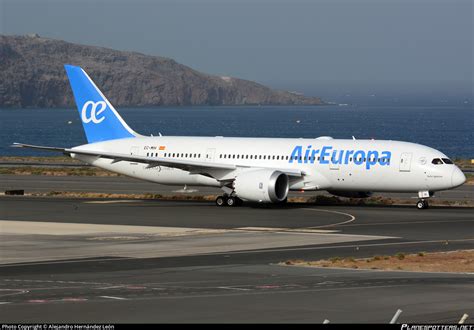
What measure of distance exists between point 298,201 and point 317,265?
32.9 meters

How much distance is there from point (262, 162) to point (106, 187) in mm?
19470

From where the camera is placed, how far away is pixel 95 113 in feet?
235

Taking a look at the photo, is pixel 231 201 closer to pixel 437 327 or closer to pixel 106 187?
pixel 106 187

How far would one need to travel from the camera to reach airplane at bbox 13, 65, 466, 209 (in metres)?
60.9

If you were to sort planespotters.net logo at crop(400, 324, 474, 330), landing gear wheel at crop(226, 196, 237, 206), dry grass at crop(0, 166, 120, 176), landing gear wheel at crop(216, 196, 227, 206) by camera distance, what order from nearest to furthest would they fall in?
planespotters.net logo at crop(400, 324, 474, 330) → landing gear wheel at crop(226, 196, 237, 206) → landing gear wheel at crop(216, 196, 227, 206) → dry grass at crop(0, 166, 120, 176)

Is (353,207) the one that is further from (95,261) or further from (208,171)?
(95,261)

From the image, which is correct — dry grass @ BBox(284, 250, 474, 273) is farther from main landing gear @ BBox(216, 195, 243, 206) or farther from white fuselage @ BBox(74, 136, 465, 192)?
main landing gear @ BBox(216, 195, 243, 206)

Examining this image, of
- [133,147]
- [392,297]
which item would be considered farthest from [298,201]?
[392,297]

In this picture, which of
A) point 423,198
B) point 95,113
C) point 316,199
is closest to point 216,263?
point 423,198

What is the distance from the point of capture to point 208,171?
65000 millimetres

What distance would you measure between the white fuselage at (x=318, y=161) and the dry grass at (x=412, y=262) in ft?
Result: 69.9

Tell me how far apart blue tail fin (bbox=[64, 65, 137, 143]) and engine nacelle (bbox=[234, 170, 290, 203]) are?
12.1 m

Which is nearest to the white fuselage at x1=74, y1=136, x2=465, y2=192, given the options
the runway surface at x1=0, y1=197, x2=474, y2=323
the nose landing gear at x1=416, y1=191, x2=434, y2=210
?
the nose landing gear at x1=416, y1=191, x2=434, y2=210

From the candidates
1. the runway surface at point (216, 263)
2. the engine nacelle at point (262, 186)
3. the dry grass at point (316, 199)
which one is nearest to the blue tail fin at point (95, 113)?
the dry grass at point (316, 199)
